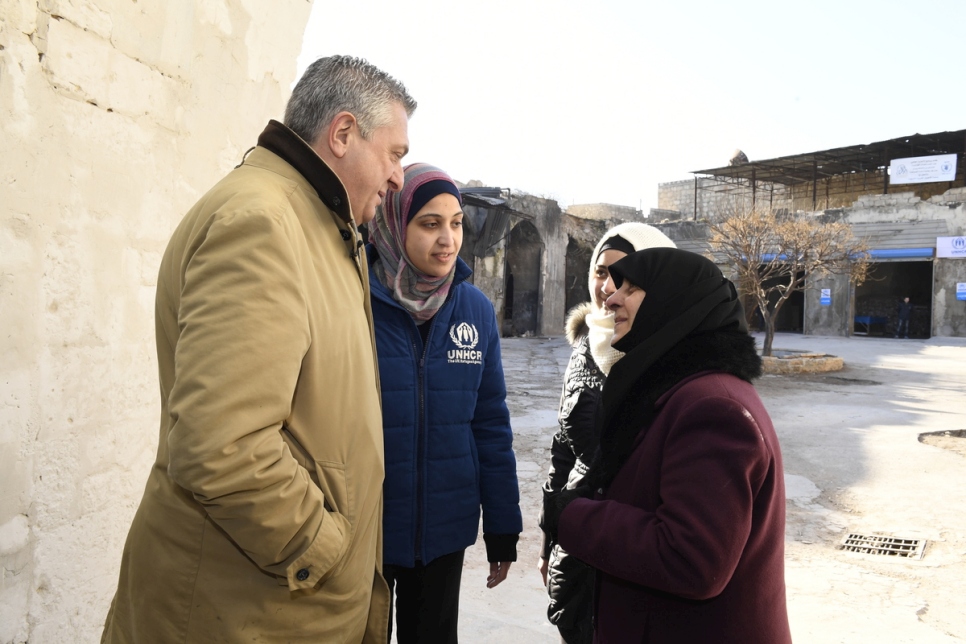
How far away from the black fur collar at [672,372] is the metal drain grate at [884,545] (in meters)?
3.48

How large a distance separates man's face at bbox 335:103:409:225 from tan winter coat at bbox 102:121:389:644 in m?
0.09

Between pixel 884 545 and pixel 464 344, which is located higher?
pixel 464 344

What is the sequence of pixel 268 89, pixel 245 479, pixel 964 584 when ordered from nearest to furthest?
pixel 245 479 < pixel 268 89 < pixel 964 584

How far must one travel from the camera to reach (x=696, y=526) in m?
1.26

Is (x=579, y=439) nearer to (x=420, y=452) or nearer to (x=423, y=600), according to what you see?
(x=420, y=452)

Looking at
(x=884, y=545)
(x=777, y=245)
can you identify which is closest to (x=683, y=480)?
(x=884, y=545)

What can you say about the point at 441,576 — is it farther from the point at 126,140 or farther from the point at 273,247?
the point at 126,140

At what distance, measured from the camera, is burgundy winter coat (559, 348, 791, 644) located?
1272 millimetres

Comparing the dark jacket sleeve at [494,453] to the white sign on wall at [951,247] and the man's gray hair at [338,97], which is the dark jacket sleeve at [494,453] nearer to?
the man's gray hair at [338,97]

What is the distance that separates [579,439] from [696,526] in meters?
0.90

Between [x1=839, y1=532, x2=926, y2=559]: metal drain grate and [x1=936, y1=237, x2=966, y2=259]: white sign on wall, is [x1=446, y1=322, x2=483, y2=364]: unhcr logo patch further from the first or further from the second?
[x1=936, y1=237, x2=966, y2=259]: white sign on wall

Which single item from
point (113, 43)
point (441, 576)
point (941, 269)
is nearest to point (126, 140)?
point (113, 43)

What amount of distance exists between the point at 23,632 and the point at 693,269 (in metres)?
2.06

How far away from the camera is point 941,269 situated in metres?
20.0
